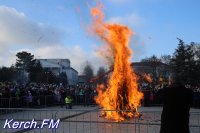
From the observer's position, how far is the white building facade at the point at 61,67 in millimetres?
124137

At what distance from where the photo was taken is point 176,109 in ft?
22.9

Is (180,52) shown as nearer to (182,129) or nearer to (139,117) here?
(139,117)

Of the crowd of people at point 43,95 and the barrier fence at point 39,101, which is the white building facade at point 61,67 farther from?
the barrier fence at point 39,101

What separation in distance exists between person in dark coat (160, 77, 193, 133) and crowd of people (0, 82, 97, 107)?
1767 cm

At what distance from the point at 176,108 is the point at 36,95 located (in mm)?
23624

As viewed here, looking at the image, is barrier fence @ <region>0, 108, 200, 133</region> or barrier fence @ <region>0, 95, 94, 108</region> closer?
barrier fence @ <region>0, 108, 200, 133</region>

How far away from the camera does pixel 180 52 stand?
2213 inches

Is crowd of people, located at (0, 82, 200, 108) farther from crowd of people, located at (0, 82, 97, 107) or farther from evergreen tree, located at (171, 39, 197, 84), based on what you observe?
evergreen tree, located at (171, 39, 197, 84)

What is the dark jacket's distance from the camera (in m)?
6.89

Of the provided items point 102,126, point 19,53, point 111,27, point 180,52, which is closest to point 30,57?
point 19,53

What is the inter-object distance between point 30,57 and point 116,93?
75.2 m

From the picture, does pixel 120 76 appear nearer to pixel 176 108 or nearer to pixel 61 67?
pixel 176 108

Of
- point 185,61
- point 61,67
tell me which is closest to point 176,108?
point 185,61

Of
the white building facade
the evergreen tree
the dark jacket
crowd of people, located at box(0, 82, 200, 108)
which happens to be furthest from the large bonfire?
the white building facade
